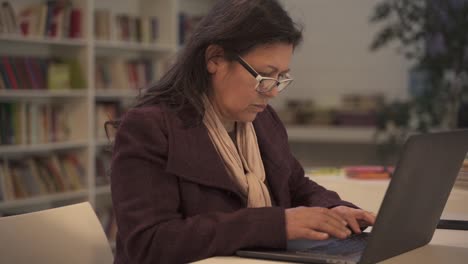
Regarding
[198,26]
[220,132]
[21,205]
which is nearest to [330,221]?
[220,132]

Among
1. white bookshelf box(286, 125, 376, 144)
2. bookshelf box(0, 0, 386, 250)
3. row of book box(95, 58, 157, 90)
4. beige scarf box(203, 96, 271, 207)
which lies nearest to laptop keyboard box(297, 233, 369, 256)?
beige scarf box(203, 96, 271, 207)

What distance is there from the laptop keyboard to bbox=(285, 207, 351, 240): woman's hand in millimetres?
24

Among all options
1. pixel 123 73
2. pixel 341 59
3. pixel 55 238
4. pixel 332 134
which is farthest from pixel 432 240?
pixel 341 59

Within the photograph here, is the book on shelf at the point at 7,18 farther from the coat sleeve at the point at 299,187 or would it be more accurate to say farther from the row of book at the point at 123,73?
the coat sleeve at the point at 299,187

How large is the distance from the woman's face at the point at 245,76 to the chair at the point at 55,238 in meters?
0.45

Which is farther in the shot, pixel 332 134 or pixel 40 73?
pixel 332 134

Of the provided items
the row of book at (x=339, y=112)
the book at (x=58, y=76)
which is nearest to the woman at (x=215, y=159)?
the book at (x=58, y=76)

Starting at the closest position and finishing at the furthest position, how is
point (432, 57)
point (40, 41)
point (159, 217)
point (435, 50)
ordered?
1. point (159, 217)
2. point (40, 41)
3. point (432, 57)
4. point (435, 50)

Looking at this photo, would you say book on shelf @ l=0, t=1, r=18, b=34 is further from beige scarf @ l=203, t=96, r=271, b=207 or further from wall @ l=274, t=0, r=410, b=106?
beige scarf @ l=203, t=96, r=271, b=207

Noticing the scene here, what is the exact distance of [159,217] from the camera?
4.75ft

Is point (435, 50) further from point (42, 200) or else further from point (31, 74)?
point (42, 200)

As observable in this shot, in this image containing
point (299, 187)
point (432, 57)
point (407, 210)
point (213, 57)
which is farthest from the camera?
point (432, 57)

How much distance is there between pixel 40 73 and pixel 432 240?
3.39m

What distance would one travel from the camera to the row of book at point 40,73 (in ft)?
14.0
